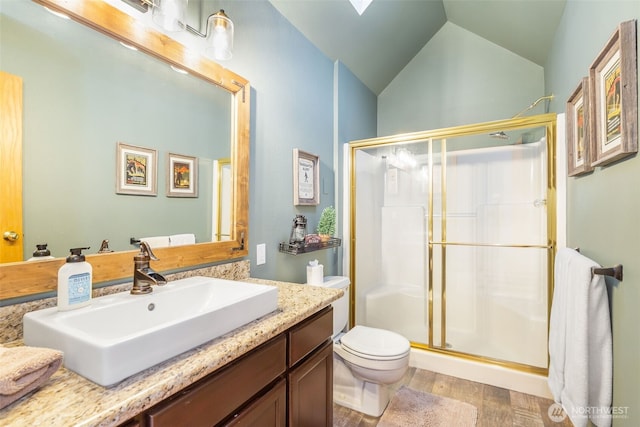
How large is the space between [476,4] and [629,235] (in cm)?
237

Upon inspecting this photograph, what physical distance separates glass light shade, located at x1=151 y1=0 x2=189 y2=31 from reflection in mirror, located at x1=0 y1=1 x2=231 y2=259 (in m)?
0.15

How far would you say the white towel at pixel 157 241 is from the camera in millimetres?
1176

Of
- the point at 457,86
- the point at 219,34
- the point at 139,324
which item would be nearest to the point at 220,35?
the point at 219,34

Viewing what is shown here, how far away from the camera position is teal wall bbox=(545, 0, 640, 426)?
966 millimetres

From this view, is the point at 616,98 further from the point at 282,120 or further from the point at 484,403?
the point at 484,403

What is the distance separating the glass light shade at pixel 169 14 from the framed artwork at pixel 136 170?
0.49 m

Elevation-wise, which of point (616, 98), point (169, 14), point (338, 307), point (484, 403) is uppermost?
point (169, 14)

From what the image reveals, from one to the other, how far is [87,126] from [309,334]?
1084mm

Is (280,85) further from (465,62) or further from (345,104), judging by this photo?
(465,62)

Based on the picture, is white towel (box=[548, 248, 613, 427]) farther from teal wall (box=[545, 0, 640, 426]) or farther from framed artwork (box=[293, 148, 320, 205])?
framed artwork (box=[293, 148, 320, 205])

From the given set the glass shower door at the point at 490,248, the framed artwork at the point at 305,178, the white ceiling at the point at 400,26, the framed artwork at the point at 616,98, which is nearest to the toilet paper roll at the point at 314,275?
the framed artwork at the point at 305,178

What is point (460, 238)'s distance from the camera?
2438 mm

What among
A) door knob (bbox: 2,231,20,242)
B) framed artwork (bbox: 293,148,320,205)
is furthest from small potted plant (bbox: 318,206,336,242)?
door knob (bbox: 2,231,20,242)

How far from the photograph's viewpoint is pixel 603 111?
1171mm
